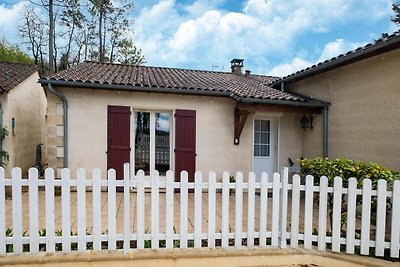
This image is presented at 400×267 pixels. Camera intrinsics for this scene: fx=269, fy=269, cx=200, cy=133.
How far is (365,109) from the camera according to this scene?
5637 millimetres

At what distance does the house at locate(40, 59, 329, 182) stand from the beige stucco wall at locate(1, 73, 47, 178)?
1.30 meters

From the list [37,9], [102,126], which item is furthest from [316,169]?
[37,9]

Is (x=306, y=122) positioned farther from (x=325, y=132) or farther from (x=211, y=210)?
(x=211, y=210)

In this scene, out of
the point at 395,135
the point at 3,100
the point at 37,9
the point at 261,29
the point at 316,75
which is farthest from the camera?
the point at 37,9

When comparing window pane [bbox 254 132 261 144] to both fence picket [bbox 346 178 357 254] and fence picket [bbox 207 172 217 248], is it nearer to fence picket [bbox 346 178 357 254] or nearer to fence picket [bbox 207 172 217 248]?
fence picket [bbox 346 178 357 254]

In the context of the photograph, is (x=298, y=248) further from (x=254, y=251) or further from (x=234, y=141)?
(x=234, y=141)

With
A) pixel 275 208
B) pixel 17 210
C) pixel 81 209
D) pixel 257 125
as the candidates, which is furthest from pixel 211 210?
pixel 257 125

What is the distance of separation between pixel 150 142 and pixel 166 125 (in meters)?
0.66

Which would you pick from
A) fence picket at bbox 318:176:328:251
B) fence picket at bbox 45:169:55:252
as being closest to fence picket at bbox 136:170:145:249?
fence picket at bbox 45:169:55:252

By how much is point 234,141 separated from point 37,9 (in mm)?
14757

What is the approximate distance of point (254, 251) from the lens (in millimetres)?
3355

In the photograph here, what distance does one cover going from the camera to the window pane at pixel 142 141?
745 centimetres

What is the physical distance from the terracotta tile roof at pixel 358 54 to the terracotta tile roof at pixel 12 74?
7813 millimetres

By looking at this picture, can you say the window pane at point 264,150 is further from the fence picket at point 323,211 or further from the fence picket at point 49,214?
the fence picket at point 49,214
